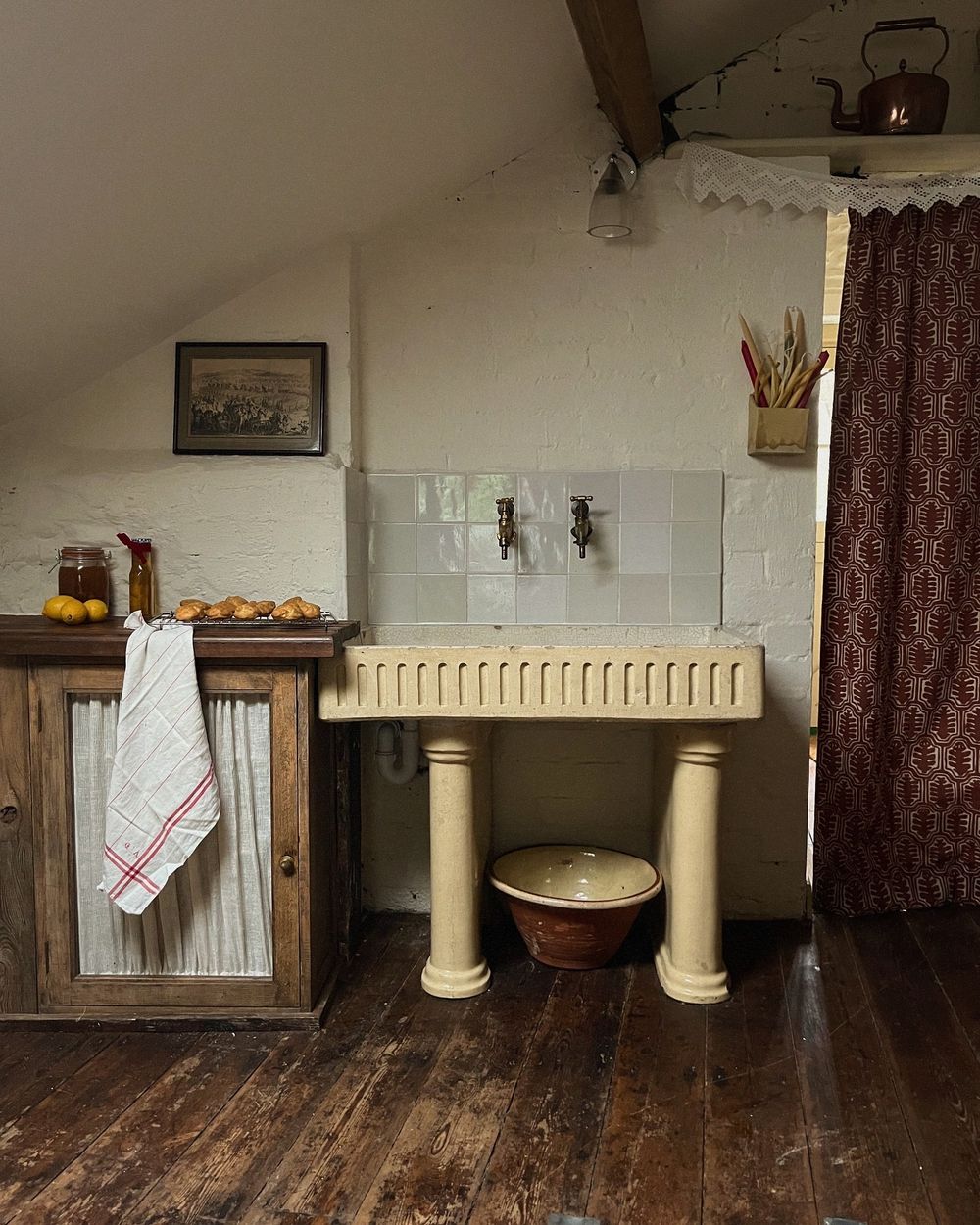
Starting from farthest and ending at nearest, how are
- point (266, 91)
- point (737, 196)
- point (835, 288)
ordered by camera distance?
1. point (835, 288)
2. point (737, 196)
3. point (266, 91)

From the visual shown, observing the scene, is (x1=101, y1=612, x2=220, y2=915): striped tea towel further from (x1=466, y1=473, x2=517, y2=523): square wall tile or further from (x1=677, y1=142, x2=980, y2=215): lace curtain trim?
(x1=677, y1=142, x2=980, y2=215): lace curtain trim

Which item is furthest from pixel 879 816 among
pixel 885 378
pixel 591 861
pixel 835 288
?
pixel 835 288

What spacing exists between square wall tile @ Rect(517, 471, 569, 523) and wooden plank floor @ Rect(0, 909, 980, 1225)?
1249 mm

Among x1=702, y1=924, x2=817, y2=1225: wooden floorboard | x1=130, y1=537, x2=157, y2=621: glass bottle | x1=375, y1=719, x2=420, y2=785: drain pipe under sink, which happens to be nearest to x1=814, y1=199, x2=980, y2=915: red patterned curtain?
x1=702, y1=924, x2=817, y2=1225: wooden floorboard

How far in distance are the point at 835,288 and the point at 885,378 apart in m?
2.30

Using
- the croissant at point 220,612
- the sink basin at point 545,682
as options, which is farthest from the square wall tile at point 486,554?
the croissant at point 220,612

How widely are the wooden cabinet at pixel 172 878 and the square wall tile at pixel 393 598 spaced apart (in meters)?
0.62

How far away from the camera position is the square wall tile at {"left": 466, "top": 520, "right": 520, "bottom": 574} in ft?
9.42

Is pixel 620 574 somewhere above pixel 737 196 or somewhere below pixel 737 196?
below

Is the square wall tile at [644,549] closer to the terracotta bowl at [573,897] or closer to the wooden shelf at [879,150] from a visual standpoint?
the terracotta bowl at [573,897]

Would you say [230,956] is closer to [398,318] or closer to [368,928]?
[368,928]

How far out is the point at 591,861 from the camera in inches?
111

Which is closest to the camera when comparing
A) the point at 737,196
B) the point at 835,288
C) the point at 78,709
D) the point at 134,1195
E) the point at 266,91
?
the point at 134,1195

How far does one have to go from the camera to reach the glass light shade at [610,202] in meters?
2.64
